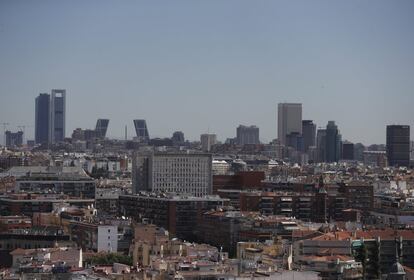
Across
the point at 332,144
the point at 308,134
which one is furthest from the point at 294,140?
the point at 332,144

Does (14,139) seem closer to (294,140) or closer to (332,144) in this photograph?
(294,140)

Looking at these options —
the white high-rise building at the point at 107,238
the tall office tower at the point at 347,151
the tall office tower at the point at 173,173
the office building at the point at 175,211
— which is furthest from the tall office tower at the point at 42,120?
the white high-rise building at the point at 107,238

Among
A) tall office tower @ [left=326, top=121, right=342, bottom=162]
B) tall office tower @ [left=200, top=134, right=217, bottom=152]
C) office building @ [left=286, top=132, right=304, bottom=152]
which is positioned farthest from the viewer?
office building @ [left=286, top=132, right=304, bottom=152]

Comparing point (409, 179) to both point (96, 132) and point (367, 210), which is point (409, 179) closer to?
point (367, 210)

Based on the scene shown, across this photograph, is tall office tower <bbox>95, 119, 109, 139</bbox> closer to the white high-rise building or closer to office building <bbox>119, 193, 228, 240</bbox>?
office building <bbox>119, 193, 228, 240</bbox>

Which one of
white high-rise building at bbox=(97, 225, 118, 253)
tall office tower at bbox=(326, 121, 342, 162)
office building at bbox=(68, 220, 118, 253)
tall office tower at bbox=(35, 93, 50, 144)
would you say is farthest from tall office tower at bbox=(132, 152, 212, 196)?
tall office tower at bbox=(35, 93, 50, 144)

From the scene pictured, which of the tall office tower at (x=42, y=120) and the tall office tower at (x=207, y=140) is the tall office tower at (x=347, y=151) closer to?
the tall office tower at (x=207, y=140)
